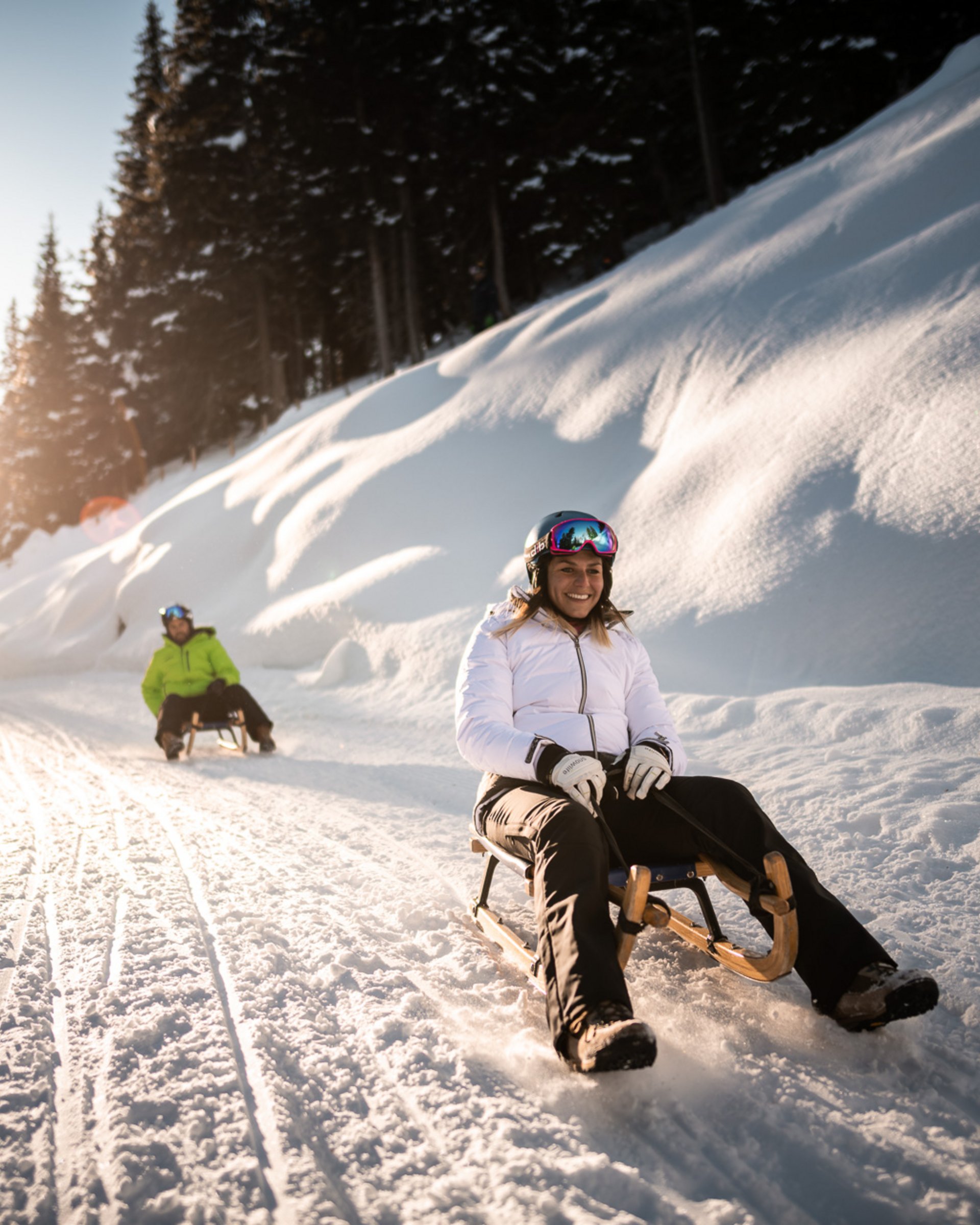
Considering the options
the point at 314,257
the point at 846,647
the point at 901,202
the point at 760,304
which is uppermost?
the point at 314,257

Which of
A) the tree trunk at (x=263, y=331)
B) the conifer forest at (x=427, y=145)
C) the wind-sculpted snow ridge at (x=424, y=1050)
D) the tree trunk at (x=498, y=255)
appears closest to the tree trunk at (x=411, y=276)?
the conifer forest at (x=427, y=145)

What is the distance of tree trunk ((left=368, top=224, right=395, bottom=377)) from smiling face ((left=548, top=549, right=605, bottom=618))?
70.1 feet

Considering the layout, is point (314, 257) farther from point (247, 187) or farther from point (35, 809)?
point (35, 809)

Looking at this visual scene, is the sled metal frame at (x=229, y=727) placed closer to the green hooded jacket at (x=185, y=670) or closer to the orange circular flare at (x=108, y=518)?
the green hooded jacket at (x=185, y=670)

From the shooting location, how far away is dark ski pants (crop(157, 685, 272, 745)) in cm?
670

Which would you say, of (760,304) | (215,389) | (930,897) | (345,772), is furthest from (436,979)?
(215,389)

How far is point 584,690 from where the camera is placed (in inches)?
110

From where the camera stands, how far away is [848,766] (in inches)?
167

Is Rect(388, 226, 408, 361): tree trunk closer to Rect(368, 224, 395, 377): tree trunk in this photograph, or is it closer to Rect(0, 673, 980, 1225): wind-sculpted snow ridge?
Rect(368, 224, 395, 377): tree trunk

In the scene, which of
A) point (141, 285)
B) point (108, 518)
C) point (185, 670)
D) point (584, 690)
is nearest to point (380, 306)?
point (141, 285)

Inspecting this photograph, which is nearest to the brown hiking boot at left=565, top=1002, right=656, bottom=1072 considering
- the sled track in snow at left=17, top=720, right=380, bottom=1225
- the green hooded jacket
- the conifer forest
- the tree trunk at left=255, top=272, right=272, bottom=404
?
the sled track in snow at left=17, top=720, right=380, bottom=1225

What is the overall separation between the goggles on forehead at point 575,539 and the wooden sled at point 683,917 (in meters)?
1.19

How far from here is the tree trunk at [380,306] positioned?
74.6ft

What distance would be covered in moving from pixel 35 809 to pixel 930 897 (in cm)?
530
